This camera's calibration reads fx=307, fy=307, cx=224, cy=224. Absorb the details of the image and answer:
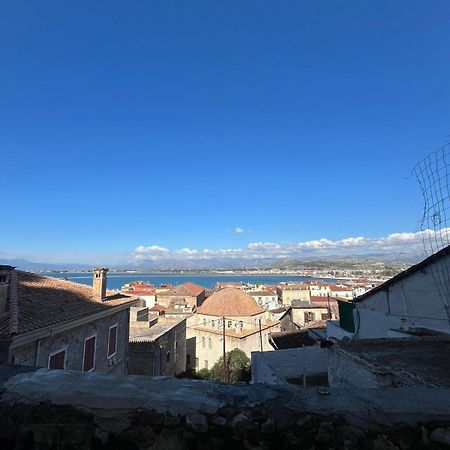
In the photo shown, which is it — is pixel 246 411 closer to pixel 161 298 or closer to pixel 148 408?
pixel 148 408

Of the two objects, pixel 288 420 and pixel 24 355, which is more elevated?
pixel 288 420

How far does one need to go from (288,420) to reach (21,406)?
1676 millimetres

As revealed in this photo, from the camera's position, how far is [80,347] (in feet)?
38.5

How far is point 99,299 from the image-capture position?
15062mm

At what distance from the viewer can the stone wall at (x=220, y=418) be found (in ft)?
5.68

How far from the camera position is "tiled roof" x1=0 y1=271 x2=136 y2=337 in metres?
8.47

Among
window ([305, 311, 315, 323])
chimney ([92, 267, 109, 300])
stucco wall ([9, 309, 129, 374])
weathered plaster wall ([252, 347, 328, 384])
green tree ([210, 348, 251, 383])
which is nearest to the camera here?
stucco wall ([9, 309, 129, 374])

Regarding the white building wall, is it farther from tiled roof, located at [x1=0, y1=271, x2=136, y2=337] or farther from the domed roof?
the domed roof

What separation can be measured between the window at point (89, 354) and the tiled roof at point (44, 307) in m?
1.23

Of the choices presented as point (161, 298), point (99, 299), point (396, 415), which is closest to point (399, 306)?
point (396, 415)

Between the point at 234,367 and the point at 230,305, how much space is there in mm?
9482

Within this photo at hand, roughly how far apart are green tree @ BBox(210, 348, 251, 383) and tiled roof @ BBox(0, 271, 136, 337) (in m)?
19.3

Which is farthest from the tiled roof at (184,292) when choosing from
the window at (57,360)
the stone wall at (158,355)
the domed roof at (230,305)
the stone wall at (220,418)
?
the stone wall at (220,418)

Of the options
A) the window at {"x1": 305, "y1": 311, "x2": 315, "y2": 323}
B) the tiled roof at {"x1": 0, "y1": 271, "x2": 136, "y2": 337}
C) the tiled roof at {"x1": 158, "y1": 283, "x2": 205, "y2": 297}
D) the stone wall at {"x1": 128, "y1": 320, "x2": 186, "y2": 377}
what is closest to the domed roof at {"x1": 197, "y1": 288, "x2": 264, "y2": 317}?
the window at {"x1": 305, "y1": 311, "x2": 315, "y2": 323}
